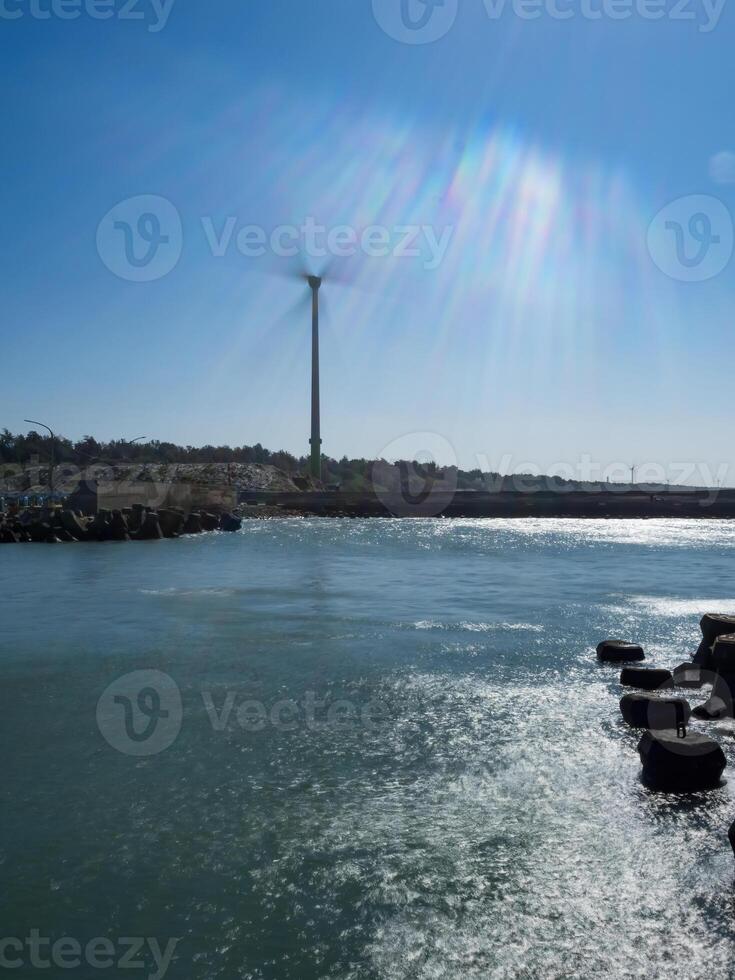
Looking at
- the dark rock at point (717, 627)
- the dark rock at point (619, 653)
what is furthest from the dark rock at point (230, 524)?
the dark rock at point (717, 627)

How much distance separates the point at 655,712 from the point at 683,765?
197cm

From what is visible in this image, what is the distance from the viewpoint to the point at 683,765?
28.4 feet

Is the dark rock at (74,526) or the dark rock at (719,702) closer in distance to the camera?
the dark rock at (719,702)

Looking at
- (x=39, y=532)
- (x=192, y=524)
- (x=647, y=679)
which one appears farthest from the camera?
(x=192, y=524)

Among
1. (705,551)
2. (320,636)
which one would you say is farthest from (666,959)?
(705,551)

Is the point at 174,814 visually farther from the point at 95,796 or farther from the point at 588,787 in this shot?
the point at 588,787

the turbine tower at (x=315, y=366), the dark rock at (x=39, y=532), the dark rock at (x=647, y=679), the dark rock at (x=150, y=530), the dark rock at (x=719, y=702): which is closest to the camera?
the dark rock at (x=719, y=702)

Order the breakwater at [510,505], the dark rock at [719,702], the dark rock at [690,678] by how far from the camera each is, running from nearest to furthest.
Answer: the dark rock at [719,702], the dark rock at [690,678], the breakwater at [510,505]

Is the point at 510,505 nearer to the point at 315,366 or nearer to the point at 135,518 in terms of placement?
the point at 315,366

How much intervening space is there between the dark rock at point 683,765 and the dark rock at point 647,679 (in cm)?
438

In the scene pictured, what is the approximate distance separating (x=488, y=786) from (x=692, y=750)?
2237mm

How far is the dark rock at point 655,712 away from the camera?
410 inches

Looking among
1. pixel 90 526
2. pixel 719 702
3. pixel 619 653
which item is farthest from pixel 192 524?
pixel 719 702

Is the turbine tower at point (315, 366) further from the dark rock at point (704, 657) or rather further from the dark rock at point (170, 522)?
the dark rock at point (704, 657)
